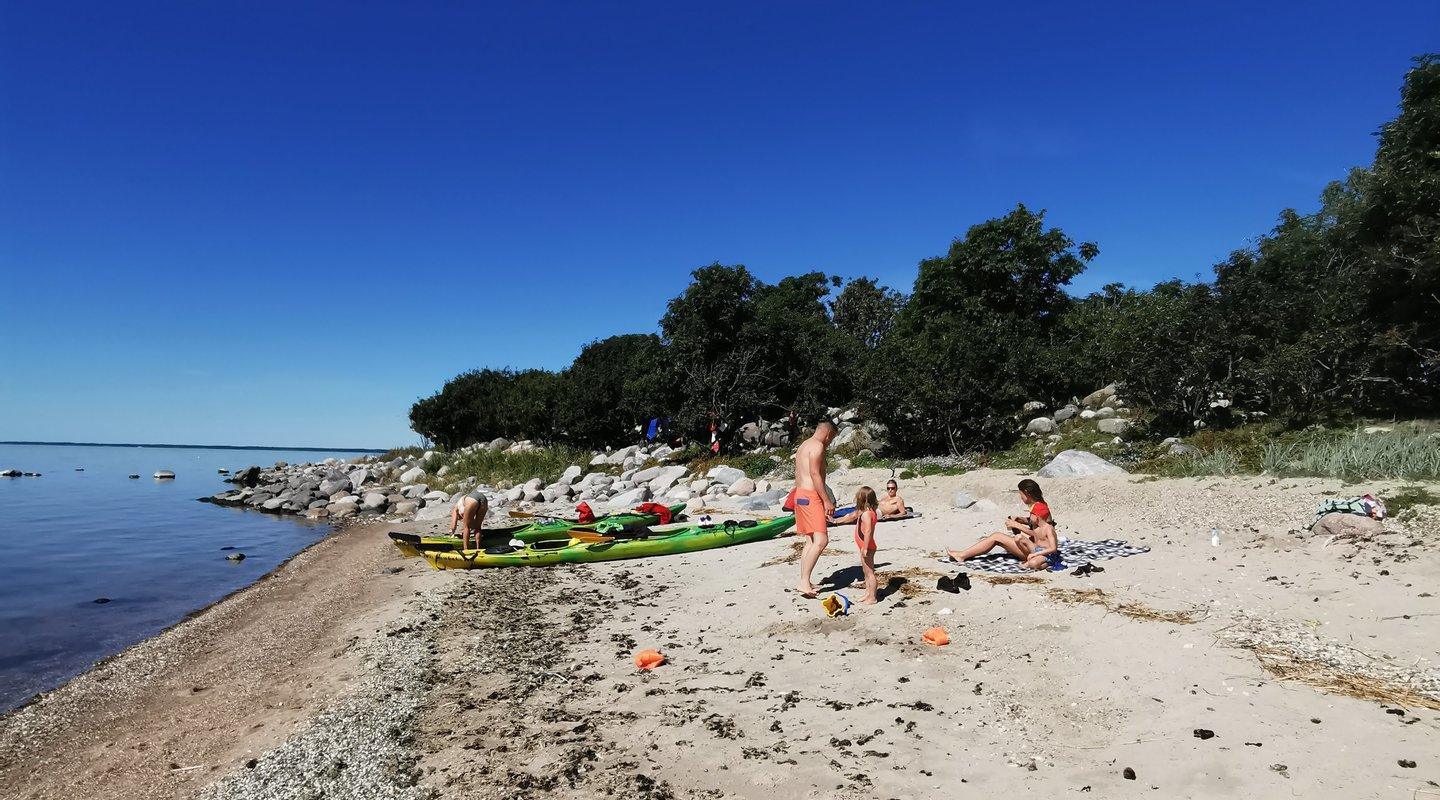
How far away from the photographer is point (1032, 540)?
345 inches

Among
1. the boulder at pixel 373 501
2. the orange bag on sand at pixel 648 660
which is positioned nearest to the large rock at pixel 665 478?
the boulder at pixel 373 501

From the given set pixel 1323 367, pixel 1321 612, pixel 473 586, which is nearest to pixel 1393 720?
pixel 1321 612

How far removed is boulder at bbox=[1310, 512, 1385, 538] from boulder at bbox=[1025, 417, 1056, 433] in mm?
12084

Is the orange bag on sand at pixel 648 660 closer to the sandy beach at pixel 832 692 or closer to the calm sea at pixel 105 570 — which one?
the sandy beach at pixel 832 692

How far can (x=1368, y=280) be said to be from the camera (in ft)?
49.0

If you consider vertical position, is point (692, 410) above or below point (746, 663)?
above

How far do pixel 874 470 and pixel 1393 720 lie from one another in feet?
48.7

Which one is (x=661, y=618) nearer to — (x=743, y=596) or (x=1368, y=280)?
(x=743, y=596)

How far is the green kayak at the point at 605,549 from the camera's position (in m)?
12.3

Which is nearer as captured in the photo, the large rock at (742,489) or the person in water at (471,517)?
the person in water at (471,517)

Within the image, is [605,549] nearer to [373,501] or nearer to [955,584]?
[955,584]

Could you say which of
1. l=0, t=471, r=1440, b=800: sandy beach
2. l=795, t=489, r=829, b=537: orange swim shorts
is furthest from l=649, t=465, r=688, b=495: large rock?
l=795, t=489, r=829, b=537: orange swim shorts

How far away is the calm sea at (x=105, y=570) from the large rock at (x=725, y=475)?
11305 millimetres

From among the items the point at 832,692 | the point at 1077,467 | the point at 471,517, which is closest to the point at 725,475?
the point at 471,517
